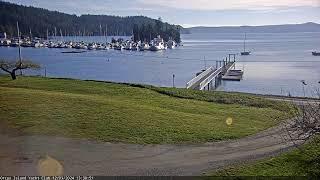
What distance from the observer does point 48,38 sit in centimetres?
18412

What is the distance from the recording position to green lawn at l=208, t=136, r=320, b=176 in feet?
44.4

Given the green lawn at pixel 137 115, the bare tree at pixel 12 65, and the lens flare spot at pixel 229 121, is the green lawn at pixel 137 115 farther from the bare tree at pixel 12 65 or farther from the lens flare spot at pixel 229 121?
the bare tree at pixel 12 65

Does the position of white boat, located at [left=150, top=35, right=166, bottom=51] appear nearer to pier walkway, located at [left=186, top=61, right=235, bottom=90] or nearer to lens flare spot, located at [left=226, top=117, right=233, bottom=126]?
pier walkway, located at [left=186, top=61, right=235, bottom=90]

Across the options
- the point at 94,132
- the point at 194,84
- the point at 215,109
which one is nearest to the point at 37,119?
the point at 94,132

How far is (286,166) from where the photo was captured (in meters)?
14.5

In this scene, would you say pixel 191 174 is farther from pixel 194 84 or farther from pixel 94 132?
pixel 194 84

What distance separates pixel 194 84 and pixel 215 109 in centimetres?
2629

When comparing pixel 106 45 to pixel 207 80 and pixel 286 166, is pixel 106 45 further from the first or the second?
pixel 286 166

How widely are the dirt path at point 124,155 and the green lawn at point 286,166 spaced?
2.50ft

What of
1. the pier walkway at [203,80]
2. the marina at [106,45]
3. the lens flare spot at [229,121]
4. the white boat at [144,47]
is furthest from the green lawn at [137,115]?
the marina at [106,45]

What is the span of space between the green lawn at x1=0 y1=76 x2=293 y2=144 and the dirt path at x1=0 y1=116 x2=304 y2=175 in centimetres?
95

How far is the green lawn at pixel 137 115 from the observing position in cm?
1881

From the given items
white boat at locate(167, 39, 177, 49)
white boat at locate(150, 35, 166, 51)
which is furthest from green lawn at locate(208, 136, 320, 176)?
white boat at locate(167, 39, 177, 49)

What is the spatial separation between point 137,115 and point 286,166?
9.63m
